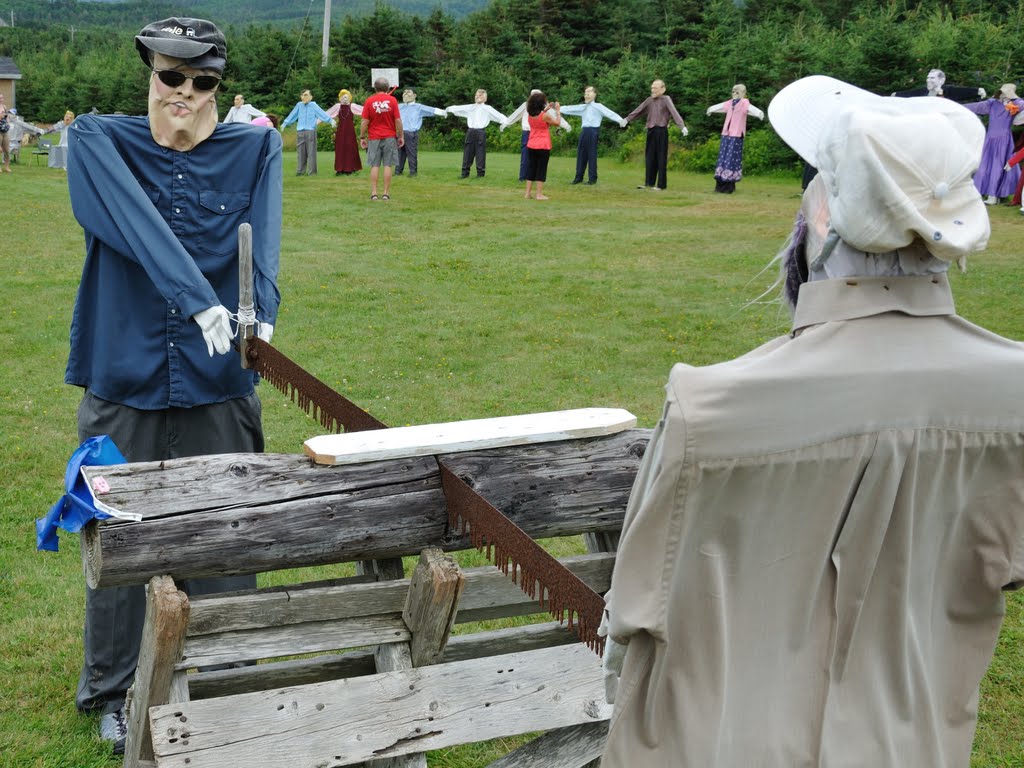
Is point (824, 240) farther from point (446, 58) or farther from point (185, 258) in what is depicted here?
point (446, 58)

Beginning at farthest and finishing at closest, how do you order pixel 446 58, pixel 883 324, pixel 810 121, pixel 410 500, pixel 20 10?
1. pixel 20 10
2. pixel 446 58
3. pixel 410 500
4. pixel 810 121
5. pixel 883 324

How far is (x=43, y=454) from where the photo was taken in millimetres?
7398

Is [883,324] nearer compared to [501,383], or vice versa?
[883,324]

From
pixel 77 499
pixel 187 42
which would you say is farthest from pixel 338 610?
pixel 187 42

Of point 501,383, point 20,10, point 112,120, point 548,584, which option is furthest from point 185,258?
point 20,10

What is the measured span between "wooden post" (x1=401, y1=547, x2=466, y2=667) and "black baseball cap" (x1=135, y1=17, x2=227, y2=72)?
1.82 metres

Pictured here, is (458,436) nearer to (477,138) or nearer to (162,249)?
(162,249)

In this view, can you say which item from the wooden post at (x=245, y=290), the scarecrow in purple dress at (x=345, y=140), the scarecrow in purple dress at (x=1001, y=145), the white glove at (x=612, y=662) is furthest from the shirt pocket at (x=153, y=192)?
the scarecrow in purple dress at (x=345, y=140)

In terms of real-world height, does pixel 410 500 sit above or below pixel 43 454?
above

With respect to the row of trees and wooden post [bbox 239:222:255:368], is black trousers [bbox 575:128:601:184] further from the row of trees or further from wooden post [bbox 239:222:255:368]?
wooden post [bbox 239:222:255:368]

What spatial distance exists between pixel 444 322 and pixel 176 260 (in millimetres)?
7630

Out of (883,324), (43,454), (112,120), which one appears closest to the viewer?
(883,324)

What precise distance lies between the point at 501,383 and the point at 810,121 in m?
7.20

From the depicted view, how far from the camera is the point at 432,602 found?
3.44m
